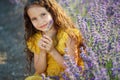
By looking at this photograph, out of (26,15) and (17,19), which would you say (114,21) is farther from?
(17,19)

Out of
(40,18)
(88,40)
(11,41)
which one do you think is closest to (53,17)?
(40,18)

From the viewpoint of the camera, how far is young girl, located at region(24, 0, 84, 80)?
2947mm

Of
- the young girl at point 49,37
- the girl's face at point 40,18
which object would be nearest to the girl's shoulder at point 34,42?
the young girl at point 49,37

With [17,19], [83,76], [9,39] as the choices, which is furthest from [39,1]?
[17,19]

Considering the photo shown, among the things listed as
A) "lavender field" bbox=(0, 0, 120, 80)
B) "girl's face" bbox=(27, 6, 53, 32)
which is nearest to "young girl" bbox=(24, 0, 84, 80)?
"girl's face" bbox=(27, 6, 53, 32)

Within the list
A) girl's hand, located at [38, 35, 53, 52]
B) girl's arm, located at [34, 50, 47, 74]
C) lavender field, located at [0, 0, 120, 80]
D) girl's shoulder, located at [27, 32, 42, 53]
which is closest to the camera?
lavender field, located at [0, 0, 120, 80]

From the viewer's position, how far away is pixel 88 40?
267cm

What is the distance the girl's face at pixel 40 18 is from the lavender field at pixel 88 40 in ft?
0.71

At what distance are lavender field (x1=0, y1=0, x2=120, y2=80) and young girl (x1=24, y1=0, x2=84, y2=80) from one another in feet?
0.44

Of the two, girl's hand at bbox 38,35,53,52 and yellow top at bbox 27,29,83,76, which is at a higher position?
girl's hand at bbox 38,35,53,52

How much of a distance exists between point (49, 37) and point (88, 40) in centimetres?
40

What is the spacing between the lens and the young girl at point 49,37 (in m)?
2.95

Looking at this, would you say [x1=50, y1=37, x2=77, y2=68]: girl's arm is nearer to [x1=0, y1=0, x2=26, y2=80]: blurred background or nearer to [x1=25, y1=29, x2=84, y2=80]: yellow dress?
[x1=25, y1=29, x2=84, y2=80]: yellow dress

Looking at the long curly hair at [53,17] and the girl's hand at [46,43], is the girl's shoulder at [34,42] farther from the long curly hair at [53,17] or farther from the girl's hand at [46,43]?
the girl's hand at [46,43]
